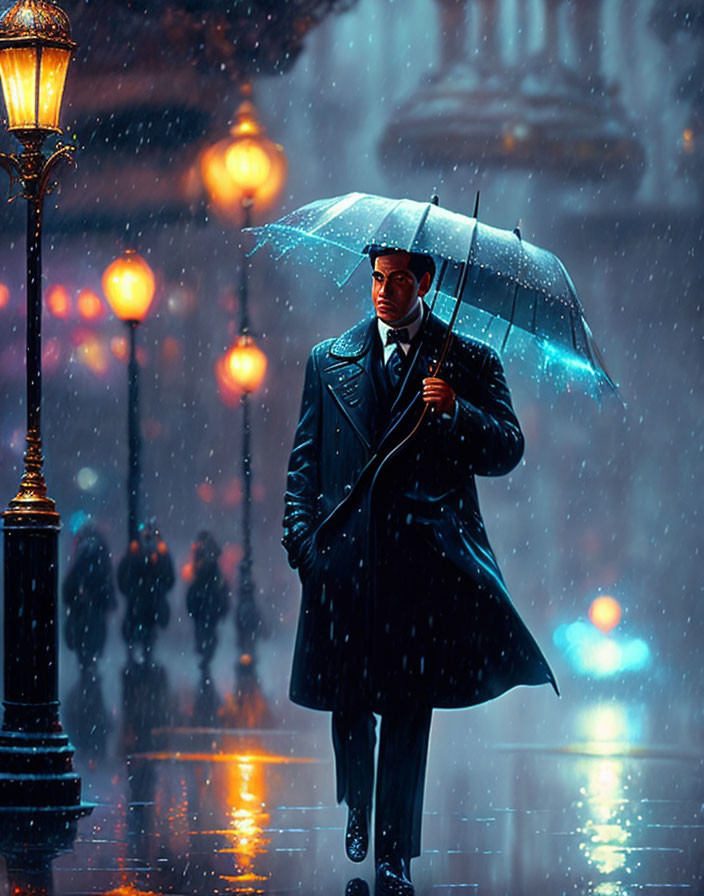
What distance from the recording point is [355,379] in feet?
25.2

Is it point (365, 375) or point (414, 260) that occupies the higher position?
point (414, 260)

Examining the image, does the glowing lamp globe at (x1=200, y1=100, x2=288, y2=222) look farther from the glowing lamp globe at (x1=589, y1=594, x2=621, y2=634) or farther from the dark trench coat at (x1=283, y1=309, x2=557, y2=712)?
the dark trench coat at (x1=283, y1=309, x2=557, y2=712)

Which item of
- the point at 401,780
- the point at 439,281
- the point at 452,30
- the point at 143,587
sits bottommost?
the point at 401,780

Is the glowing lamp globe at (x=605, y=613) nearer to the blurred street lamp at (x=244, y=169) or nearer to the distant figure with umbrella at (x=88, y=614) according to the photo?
the distant figure with umbrella at (x=88, y=614)

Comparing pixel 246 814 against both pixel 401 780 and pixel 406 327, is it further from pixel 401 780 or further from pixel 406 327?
pixel 406 327

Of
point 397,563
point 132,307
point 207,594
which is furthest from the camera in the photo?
point 207,594

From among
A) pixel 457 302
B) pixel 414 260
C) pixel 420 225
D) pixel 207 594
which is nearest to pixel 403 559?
pixel 457 302

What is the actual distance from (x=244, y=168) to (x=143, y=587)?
464cm

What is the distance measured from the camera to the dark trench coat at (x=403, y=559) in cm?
751

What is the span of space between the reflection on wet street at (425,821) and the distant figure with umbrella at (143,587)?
25.7 ft

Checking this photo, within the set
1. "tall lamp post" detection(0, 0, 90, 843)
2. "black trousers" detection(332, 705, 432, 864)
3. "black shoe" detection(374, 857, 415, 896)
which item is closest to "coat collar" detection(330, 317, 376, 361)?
"black trousers" detection(332, 705, 432, 864)

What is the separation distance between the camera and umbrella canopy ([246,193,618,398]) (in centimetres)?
747

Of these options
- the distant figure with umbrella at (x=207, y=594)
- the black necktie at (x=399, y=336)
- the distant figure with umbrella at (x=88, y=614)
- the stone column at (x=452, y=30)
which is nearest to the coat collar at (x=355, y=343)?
the black necktie at (x=399, y=336)

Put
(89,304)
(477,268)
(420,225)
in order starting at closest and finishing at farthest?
(420,225)
(477,268)
(89,304)
